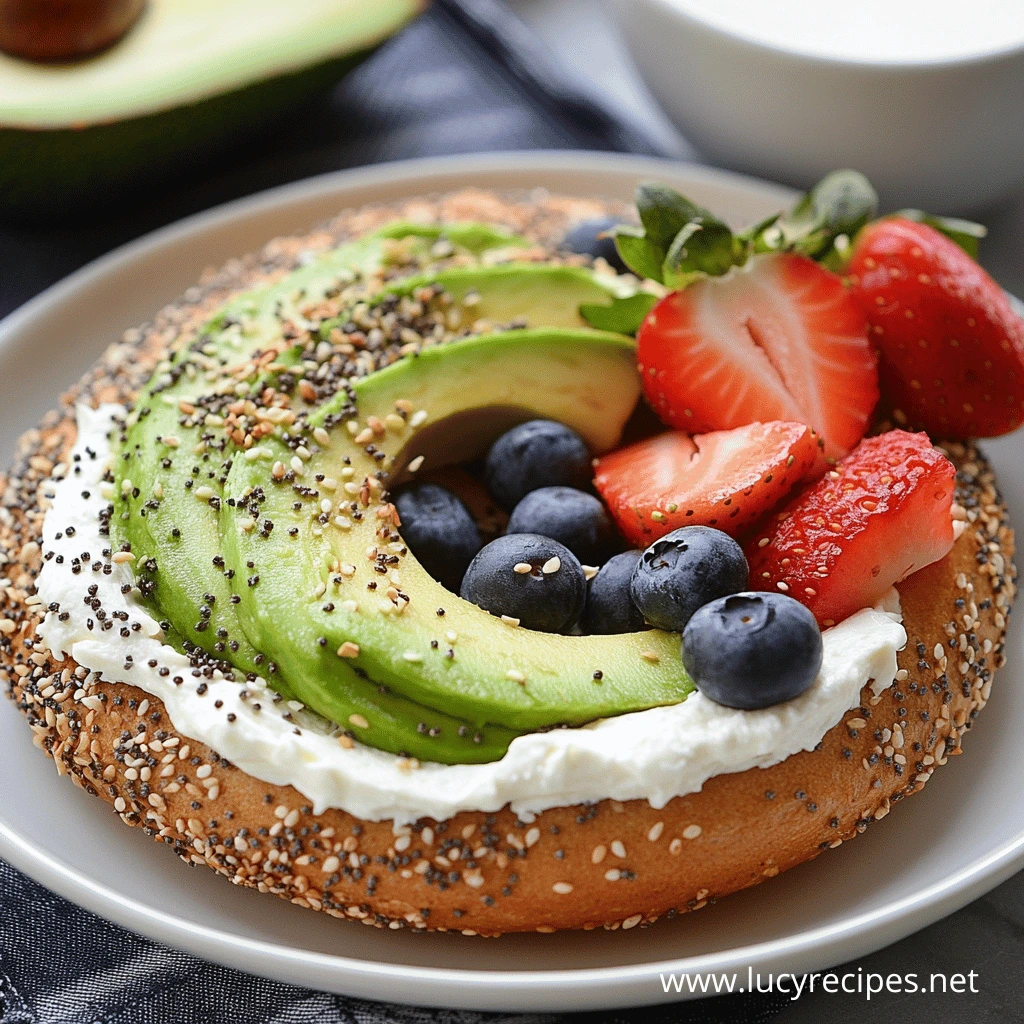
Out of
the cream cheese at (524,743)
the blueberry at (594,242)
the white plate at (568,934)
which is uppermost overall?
the blueberry at (594,242)

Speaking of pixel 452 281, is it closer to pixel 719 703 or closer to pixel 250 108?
pixel 719 703

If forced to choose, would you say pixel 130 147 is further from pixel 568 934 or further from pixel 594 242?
pixel 568 934

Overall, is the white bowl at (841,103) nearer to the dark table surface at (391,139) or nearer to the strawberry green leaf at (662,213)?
the dark table surface at (391,139)

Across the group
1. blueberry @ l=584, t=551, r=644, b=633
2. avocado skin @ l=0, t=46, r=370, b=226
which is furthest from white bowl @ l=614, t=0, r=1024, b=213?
blueberry @ l=584, t=551, r=644, b=633

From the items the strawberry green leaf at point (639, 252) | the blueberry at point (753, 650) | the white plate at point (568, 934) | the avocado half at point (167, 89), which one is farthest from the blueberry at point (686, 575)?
the avocado half at point (167, 89)

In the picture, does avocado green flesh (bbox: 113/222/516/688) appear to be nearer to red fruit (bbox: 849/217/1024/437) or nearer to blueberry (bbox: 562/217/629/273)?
blueberry (bbox: 562/217/629/273)

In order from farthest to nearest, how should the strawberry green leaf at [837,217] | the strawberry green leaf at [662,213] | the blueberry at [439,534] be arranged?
the strawberry green leaf at [837,217] < the strawberry green leaf at [662,213] < the blueberry at [439,534]
